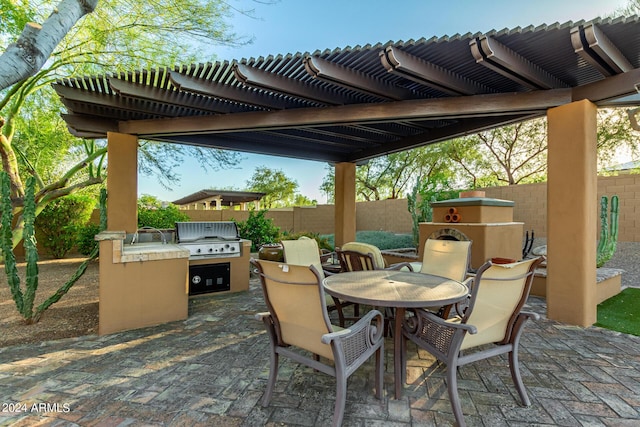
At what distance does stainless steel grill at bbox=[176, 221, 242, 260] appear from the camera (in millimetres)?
4699

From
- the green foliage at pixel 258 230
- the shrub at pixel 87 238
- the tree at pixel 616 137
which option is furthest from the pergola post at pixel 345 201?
the tree at pixel 616 137

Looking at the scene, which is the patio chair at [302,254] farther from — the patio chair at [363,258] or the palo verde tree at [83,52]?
the palo verde tree at [83,52]

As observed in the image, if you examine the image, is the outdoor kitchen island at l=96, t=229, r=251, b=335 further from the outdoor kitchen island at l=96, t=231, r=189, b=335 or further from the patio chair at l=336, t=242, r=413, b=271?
the patio chair at l=336, t=242, r=413, b=271

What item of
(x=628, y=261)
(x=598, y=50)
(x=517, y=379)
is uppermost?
(x=598, y=50)

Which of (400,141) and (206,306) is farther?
(400,141)

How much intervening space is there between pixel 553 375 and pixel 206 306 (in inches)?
160

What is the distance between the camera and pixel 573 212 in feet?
12.0

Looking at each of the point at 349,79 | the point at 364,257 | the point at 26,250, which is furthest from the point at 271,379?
the point at 26,250

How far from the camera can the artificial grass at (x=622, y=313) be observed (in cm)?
357

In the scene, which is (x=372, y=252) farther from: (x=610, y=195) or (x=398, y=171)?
(x=398, y=171)

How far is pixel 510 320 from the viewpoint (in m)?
2.15

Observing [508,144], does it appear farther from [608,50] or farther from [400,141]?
[608,50]

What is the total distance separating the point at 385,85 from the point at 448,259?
2.32 metres

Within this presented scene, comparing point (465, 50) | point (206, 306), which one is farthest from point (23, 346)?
point (465, 50)
